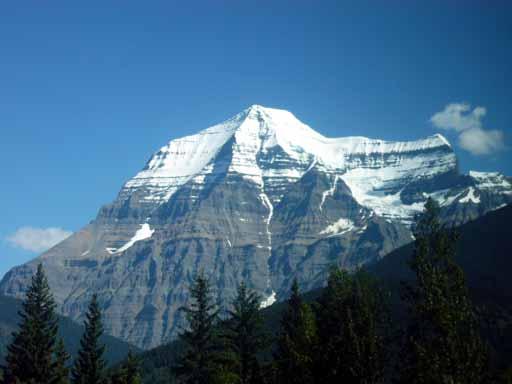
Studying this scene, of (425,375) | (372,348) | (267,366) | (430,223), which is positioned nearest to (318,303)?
(267,366)

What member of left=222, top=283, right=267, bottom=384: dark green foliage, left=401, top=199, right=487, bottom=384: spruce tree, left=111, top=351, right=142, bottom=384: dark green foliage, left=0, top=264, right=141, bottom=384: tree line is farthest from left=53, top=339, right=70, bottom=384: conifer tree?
left=401, top=199, right=487, bottom=384: spruce tree

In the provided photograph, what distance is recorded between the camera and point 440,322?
64.1 metres

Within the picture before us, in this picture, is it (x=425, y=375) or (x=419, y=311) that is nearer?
(x=425, y=375)

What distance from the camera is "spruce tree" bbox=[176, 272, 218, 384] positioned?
308ft

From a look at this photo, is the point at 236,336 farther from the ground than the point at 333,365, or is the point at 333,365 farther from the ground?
the point at 236,336

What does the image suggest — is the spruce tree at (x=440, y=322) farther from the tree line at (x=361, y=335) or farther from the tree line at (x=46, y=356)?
the tree line at (x=46, y=356)

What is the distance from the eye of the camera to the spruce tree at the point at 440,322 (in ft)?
202

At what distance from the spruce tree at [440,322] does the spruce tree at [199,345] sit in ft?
83.1

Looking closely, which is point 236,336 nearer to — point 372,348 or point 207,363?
point 207,363

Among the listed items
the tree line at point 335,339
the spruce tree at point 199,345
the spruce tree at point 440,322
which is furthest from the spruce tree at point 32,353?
the spruce tree at point 440,322

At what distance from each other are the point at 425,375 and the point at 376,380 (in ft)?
24.5

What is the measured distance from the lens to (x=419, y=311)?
66.4 meters

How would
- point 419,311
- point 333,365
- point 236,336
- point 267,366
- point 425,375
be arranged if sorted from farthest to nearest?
point 236,336, point 267,366, point 333,365, point 419,311, point 425,375

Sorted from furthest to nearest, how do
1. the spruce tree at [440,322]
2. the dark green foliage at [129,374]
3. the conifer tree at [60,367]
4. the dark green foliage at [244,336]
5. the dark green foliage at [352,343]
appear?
1. the conifer tree at [60,367]
2. the dark green foliage at [129,374]
3. the dark green foliage at [244,336]
4. the dark green foliage at [352,343]
5. the spruce tree at [440,322]
